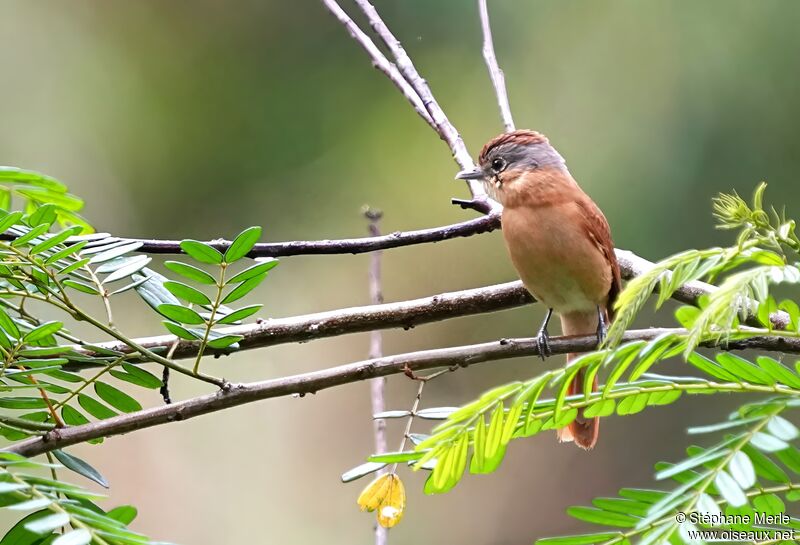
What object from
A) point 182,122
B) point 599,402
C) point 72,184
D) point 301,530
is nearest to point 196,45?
point 182,122

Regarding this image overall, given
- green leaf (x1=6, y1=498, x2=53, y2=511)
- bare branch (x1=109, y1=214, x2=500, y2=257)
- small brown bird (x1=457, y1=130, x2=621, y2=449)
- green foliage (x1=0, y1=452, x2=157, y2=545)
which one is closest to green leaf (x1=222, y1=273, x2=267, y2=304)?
bare branch (x1=109, y1=214, x2=500, y2=257)

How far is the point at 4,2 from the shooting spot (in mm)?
7043

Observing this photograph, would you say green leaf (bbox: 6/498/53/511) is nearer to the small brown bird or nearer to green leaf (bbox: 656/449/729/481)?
green leaf (bbox: 656/449/729/481)

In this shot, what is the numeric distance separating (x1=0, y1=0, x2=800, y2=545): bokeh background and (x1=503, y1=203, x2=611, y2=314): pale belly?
125 inches

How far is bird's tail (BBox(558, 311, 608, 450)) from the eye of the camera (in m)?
2.83

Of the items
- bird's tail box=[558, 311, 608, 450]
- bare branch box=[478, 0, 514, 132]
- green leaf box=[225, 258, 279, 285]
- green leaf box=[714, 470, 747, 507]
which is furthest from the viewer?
bare branch box=[478, 0, 514, 132]

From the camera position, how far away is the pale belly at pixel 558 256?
2.97 m

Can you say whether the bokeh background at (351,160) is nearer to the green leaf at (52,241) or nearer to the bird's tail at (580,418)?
the bird's tail at (580,418)

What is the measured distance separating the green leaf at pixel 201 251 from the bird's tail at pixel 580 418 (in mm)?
1442

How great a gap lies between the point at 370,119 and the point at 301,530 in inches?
131

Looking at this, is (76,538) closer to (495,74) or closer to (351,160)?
(495,74)

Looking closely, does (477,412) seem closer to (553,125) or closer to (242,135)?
(553,125)

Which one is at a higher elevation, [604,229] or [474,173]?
[474,173]

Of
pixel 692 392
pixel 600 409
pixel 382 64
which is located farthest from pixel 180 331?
pixel 382 64
